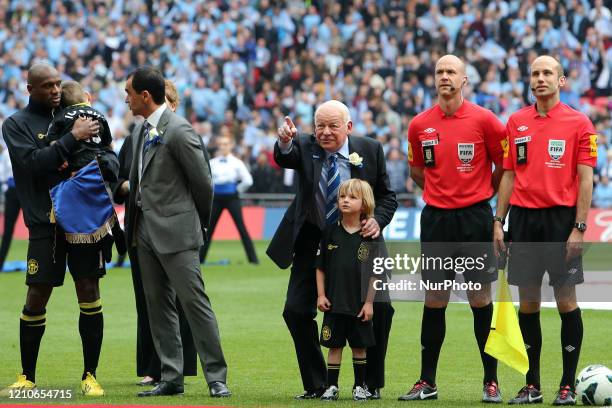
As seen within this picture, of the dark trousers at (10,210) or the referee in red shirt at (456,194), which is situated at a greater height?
the referee in red shirt at (456,194)

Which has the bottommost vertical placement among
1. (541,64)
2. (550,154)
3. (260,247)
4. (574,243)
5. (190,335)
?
(260,247)

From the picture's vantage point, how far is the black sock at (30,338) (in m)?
9.49

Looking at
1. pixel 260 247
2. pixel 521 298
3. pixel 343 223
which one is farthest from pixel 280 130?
pixel 260 247

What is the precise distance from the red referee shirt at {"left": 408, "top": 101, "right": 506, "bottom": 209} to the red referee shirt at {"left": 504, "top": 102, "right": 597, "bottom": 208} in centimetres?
22

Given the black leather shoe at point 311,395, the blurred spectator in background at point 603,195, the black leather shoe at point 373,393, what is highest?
the black leather shoe at point 373,393

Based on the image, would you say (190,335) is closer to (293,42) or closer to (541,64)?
(541,64)

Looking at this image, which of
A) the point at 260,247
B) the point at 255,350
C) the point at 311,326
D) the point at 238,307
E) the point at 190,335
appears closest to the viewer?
the point at 311,326

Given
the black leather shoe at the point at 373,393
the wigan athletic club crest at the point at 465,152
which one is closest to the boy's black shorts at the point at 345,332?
the black leather shoe at the point at 373,393

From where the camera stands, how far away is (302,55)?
33688 mm

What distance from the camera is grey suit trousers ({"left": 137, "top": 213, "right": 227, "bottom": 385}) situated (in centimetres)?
911

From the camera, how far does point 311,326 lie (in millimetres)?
9383

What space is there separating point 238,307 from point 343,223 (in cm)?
696

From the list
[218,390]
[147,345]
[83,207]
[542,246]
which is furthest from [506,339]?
[83,207]

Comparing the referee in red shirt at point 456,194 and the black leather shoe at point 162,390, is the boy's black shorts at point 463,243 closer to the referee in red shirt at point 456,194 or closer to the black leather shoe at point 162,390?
the referee in red shirt at point 456,194
